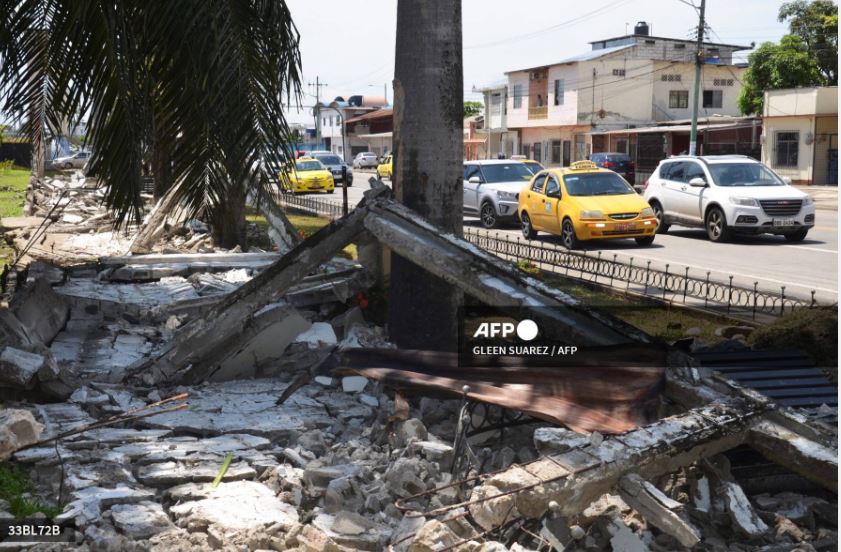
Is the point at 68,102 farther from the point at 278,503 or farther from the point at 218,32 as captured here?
the point at 278,503

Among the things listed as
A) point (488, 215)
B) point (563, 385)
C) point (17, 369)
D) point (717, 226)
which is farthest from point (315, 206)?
point (563, 385)

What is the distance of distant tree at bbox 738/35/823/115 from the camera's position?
41.3 m

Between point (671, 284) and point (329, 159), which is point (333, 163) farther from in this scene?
point (671, 284)

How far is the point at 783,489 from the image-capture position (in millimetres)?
5059

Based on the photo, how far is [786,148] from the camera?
39281 mm

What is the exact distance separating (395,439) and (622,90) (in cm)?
5299

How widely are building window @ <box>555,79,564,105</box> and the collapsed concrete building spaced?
51703 millimetres

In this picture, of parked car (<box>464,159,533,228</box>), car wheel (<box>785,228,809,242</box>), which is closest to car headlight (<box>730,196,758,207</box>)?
car wheel (<box>785,228,809,242</box>)

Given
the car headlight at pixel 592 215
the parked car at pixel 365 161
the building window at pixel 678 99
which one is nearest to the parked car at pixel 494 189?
A: the car headlight at pixel 592 215

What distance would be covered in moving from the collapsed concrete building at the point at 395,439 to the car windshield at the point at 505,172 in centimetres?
1507

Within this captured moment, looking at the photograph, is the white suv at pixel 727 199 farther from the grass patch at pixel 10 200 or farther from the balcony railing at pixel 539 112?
the balcony railing at pixel 539 112

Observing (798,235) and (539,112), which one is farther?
(539,112)

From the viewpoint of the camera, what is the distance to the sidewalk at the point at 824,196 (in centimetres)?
2802

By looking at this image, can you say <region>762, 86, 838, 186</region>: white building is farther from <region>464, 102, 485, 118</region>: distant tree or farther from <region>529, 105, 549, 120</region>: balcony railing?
<region>464, 102, 485, 118</region>: distant tree
